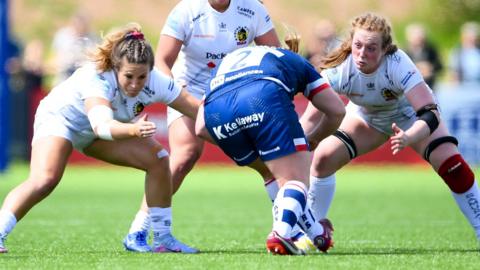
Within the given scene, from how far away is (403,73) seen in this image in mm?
8375

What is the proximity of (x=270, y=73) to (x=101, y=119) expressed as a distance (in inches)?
44.6

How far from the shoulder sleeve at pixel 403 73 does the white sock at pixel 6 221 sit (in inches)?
111

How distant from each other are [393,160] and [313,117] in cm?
1261

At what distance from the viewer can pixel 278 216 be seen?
7.57 m

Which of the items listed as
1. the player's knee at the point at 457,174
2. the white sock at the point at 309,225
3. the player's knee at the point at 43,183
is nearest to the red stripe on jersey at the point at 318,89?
the white sock at the point at 309,225

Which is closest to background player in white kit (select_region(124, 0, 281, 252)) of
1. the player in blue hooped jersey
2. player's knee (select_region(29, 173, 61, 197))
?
the player in blue hooped jersey

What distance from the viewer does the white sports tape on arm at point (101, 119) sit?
295 inches

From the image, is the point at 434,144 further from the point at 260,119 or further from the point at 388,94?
the point at 260,119

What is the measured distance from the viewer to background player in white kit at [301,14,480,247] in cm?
832

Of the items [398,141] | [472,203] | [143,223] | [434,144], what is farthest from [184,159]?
[472,203]

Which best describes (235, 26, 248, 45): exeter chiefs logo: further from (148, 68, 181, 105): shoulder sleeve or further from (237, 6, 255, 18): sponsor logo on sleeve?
(148, 68, 181, 105): shoulder sleeve

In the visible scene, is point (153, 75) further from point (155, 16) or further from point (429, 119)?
point (155, 16)

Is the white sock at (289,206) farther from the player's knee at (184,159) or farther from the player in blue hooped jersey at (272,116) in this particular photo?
the player's knee at (184,159)

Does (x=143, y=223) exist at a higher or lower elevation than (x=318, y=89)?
lower
